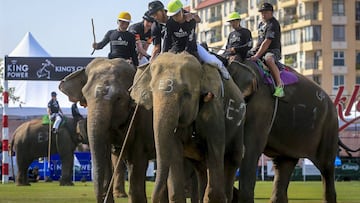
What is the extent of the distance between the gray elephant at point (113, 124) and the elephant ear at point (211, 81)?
1357 mm

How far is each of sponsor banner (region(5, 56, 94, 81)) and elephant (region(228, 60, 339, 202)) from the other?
18.9 metres

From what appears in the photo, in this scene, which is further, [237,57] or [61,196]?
[61,196]

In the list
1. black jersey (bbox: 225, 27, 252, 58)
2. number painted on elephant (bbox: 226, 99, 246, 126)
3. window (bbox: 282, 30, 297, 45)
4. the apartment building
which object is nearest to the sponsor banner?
black jersey (bbox: 225, 27, 252, 58)

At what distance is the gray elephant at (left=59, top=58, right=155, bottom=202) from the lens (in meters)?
16.5

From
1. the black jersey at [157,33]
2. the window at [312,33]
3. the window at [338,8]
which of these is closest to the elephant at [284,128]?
the black jersey at [157,33]

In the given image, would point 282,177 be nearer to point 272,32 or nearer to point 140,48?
point 272,32

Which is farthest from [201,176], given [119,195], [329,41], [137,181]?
[329,41]

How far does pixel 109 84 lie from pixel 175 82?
2331 mm

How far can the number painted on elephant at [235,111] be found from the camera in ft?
53.7

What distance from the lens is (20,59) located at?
40.4 m

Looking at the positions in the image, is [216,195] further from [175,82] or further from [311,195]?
[311,195]

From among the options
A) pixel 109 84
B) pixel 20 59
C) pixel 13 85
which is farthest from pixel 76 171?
pixel 109 84

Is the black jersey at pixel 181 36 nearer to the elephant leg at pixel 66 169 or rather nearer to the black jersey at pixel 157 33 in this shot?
the black jersey at pixel 157 33

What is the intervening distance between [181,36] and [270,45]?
151 inches
